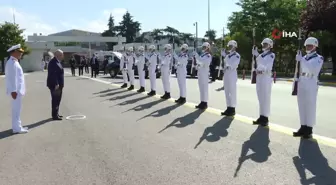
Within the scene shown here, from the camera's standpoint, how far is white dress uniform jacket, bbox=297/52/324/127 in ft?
25.1

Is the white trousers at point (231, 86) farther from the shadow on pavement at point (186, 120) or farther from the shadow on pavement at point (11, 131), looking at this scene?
the shadow on pavement at point (11, 131)

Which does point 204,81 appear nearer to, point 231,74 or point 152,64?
point 231,74

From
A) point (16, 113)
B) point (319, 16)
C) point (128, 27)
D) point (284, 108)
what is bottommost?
point (284, 108)

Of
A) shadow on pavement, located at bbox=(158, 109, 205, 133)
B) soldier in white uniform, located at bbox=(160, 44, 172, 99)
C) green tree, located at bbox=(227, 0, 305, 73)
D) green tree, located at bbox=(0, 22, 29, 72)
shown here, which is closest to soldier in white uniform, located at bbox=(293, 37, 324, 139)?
shadow on pavement, located at bbox=(158, 109, 205, 133)

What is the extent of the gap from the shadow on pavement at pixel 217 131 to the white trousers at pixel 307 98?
163cm

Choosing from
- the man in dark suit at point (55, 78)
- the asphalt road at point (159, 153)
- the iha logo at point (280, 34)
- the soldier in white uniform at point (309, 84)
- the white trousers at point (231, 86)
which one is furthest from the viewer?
the iha logo at point (280, 34)

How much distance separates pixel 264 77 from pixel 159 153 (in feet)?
11.8

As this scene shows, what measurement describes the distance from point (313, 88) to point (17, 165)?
18.3ft

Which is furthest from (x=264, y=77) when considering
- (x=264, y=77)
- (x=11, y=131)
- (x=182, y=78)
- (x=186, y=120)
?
(x=11, y=131)

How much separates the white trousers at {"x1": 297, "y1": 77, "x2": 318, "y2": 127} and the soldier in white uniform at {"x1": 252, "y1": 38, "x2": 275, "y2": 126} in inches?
50.5

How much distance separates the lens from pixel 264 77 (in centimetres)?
916

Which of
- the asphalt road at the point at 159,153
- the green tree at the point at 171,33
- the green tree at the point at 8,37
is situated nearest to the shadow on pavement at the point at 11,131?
the asphalt road at the point at 159,153

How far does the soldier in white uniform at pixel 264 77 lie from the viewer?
29.5 feet

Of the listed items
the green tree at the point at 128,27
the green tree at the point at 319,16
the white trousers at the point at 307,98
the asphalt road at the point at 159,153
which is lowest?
the asphalt road at the point at 159,153
